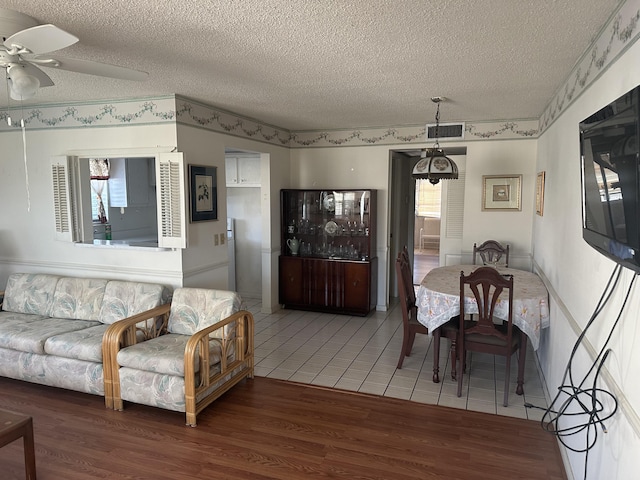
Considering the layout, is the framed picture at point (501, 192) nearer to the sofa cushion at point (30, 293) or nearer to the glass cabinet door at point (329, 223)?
the glass cabinet door at point (329, 223)

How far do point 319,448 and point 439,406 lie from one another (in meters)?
1.05

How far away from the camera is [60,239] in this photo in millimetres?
4332

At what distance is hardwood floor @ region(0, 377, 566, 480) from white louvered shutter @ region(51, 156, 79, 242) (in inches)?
60.1

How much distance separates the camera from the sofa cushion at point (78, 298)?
3.91 metres

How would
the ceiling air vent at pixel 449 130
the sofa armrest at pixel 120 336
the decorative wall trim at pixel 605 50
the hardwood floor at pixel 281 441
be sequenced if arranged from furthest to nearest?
the ceiling air vent at pixel 449 130 < the sofa armrest at pixel 120 336 < the hardwood floor at pixel 281 441 < the decorative wall trim at pixel 605 50

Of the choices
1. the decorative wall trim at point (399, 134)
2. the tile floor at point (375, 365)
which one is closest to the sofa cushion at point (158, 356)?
the tile floor at point (375, 365)

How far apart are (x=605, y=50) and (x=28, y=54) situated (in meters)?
2.73

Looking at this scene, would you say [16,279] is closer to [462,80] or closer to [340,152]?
[340,152]

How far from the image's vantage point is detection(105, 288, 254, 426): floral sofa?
3.02 meters

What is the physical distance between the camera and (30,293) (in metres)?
4.10

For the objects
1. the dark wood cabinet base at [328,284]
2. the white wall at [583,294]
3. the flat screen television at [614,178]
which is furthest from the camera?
the dark wood cabinet base at [328,284]

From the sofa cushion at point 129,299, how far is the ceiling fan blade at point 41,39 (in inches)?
89.5

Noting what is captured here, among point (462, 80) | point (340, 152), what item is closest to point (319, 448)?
point (462, 80)

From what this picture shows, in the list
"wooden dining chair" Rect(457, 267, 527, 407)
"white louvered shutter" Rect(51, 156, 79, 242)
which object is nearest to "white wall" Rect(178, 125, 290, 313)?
"white louvered shutter" Rect(51, 156, 79, 242)
